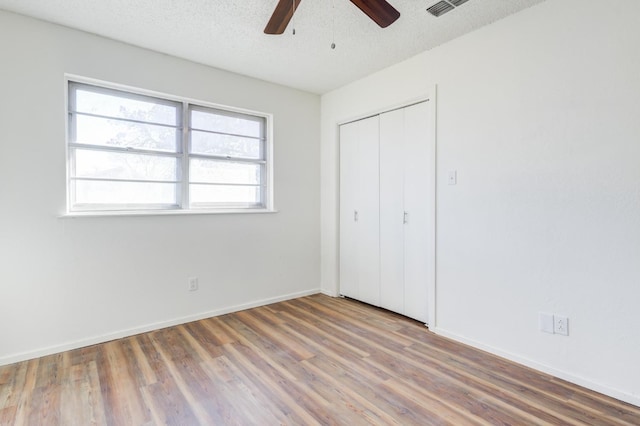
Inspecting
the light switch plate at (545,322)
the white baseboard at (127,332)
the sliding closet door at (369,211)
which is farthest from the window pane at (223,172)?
the light switch plate at (545,322)

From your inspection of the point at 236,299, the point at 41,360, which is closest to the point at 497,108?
the point at 236,299

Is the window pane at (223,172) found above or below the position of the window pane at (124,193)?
above

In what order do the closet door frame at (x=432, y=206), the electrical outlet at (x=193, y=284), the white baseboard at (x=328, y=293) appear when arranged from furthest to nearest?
the white baseboard at (x=328, y=293) < the electrical outlet at (x=193, y=284) < the closet door frame at (x=432, y=206)

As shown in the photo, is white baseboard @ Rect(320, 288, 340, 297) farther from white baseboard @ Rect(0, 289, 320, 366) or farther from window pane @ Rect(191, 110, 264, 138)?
window pane @ Rect(191, 110, 264, 138)

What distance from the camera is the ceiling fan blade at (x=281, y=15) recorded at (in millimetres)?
1724

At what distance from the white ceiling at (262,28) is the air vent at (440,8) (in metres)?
0.04

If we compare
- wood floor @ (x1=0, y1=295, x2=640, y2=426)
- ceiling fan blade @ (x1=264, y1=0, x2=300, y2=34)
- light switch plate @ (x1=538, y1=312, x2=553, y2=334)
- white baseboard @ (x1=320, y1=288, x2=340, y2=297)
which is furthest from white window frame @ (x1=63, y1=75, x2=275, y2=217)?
light switch plate @ (x1=538, y1=312, x2=553, y2=334)

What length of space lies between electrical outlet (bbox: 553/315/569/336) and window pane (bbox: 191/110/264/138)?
10.2 feet

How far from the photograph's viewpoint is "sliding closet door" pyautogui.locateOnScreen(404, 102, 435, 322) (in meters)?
2.95

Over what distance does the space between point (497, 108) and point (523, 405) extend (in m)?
1.94

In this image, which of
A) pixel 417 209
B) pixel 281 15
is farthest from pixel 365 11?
pixel 417 209

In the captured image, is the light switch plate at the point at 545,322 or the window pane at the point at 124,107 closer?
the light switch plate at the point at 545,322

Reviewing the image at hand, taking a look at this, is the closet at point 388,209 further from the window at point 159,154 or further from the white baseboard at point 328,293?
the window at point 159,154

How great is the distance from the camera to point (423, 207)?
298 centimetres
